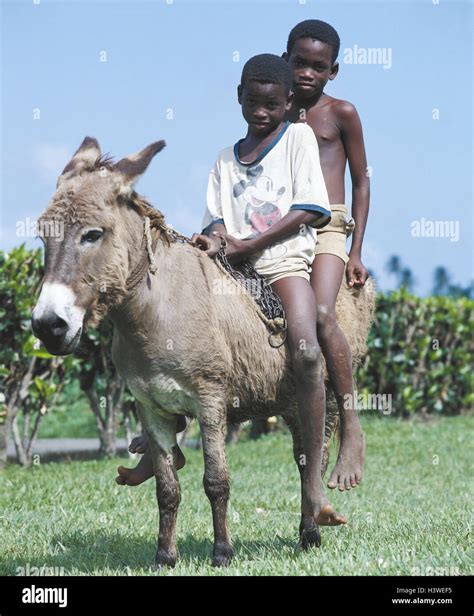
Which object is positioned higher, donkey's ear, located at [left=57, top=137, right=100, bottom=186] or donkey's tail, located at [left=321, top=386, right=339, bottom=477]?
donkey's ear, located at [left=57, top=137, right=100, bottom=186]

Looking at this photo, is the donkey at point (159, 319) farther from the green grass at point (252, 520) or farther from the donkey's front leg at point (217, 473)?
the green grass at point (252, 520)

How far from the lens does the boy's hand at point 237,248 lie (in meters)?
4.77

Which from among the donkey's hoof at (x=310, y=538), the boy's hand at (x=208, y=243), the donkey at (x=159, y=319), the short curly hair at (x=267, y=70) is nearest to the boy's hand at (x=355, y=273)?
the donkey at (x=159, y=319)

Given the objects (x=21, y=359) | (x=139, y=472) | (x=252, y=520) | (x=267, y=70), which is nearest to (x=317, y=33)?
(x=267, y=70)

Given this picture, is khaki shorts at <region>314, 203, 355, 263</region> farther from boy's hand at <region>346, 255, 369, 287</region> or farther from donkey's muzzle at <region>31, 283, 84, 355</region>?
Answer: donkey's muzzle at <region>31, 283, 84, 355</region>

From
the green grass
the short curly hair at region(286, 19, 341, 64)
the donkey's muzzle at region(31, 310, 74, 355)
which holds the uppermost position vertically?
the short curly hair at region(286, 19, 341, 64)

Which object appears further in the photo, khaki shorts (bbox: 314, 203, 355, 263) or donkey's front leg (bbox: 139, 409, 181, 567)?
khaki shorts (bbox: 314, 203, 355, 263)

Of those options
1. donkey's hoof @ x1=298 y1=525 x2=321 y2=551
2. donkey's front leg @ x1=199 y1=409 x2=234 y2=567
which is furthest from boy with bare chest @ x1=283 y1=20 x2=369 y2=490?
donkey's front leg @ x1=199 y1=409 x2=234 y2=567

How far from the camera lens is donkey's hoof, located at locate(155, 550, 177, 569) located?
4.71 meters

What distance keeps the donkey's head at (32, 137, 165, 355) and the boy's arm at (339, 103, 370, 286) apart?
4.95ft

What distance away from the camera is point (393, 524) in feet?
A: 20.2

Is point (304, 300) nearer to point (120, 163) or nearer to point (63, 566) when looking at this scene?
point (120, 163)

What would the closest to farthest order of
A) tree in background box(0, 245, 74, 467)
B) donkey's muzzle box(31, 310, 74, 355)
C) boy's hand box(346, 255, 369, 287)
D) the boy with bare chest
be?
donkey's muzzle box(31, 310, 74, 355) < the boy with bare chest < boy's hand box(346, 255, 369, 287) < tree in background box(0, 245, 74, 467)
